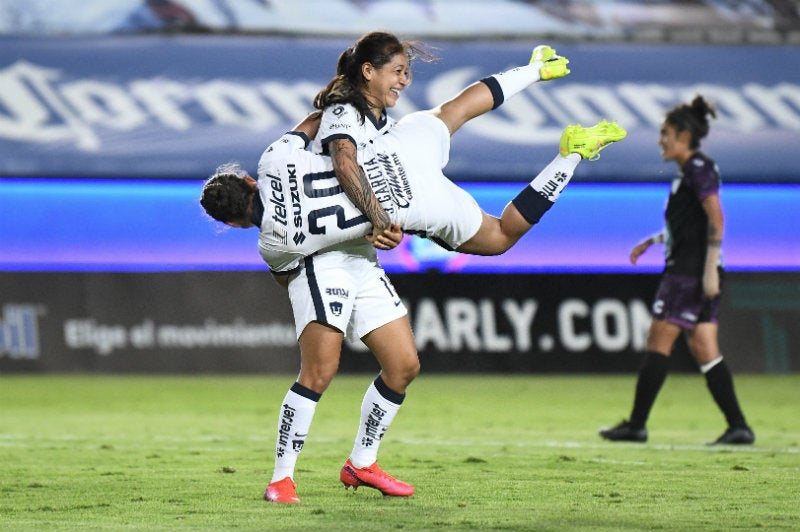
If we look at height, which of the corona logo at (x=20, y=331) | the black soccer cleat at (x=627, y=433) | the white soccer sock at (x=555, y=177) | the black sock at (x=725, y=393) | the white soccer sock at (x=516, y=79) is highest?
the white soccer sock at (x=516, y=79)

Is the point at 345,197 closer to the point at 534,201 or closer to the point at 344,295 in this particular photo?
the point at 344,295

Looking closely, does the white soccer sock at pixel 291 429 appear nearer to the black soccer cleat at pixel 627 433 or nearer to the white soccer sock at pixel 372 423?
the white soccer sock at pixel 372 423

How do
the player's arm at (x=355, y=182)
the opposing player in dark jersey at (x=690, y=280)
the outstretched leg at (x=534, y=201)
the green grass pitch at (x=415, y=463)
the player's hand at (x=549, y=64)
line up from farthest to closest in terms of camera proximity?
1. the opposing player in dark jersey at (x=690, y=280)
2. the player's hand at (x=549, y=64)
3. the outstretched leg at (x=534, y=201)
4. the player's arm at (x=355, y=182)
5. the green grass pitch at (x=415, y=463)

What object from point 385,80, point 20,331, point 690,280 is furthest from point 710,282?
point 20,331

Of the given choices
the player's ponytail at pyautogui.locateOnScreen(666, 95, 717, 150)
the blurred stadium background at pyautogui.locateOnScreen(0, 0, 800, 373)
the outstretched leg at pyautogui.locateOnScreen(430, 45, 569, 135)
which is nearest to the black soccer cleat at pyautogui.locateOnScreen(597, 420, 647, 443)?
the player's ponytail at pyautogui.locateOnScreen(666, 95, 717, 150)

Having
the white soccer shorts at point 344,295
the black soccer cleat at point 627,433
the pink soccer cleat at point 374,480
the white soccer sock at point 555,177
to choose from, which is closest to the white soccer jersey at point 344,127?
the white soccer shorts at point 344,295

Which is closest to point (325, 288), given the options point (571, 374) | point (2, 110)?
point (571, 374)

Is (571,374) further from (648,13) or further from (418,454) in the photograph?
(418,454)

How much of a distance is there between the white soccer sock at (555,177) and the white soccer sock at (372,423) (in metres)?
1.21

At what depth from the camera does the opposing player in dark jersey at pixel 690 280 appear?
8.27m

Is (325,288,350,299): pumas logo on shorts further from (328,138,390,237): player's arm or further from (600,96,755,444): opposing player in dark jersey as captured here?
(600,96,755,444): opposing player in dark jersey

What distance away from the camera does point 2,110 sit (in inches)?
661

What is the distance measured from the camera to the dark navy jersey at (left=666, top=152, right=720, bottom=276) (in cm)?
830

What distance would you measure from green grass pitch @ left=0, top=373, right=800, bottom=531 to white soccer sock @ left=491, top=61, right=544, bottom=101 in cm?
190
